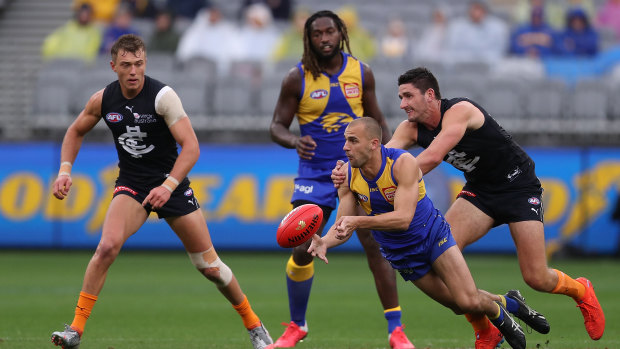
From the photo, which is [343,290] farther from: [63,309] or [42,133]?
[42,133]

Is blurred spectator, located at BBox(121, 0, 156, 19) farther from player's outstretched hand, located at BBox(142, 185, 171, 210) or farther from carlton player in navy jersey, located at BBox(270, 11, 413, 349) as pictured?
player's outstretched hand, located at BBox(142, 185, 171, 210)

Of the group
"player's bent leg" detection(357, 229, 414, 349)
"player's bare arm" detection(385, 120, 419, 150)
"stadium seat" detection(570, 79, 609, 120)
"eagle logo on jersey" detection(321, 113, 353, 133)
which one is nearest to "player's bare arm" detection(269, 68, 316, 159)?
"eagle logo on jersey" detection(321, 113, 353, 133)

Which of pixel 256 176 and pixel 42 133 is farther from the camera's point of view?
pixel 42 133

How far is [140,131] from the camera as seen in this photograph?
24.5ft

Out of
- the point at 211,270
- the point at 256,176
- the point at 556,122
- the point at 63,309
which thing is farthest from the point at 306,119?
the point at 556,122

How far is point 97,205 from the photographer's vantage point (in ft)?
52.7

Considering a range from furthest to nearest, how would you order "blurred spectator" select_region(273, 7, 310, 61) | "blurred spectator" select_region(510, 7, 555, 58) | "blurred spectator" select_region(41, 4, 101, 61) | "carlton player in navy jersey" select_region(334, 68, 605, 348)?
"blurred spectator" select_region(41, 4, 101, 61) → "blurred spectator" select_region(510, 7, 555, 58) → "blurred spectator" select_region(273, 7, 310, 61) → "carlton player in navy jersey" select_region(334, 68, 605, 348)

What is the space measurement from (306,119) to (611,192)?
8652 millimetres

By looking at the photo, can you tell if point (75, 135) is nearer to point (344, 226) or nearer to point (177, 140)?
point (177, 140)

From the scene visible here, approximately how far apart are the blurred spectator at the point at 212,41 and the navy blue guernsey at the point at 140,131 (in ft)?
38.6

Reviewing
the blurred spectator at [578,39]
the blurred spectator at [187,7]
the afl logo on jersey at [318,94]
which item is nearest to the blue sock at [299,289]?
the afl logo on jersey at [318,94]

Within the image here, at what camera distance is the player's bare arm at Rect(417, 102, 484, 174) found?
7.08 meters

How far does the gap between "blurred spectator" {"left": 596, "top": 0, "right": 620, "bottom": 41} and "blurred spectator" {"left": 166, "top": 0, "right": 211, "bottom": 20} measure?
29.8 ft

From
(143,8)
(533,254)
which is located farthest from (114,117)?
(143,8)
